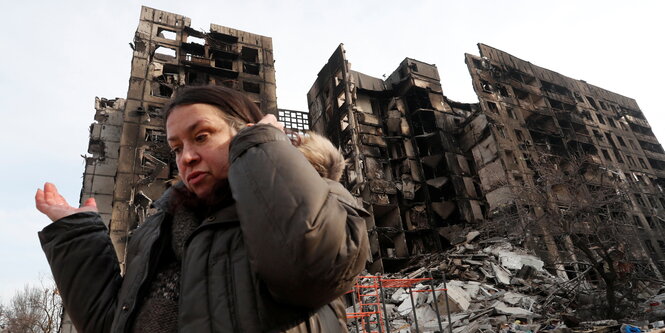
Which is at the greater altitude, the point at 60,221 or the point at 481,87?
the point at 481,87

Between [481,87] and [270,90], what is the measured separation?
19.6 m

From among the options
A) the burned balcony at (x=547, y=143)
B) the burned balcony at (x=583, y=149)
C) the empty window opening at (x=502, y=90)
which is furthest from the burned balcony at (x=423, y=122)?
the burned balcony at (x=583, y=149)

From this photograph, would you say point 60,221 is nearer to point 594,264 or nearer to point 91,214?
point 91,214

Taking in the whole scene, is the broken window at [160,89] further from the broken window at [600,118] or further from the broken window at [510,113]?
the broken window at [600,118]

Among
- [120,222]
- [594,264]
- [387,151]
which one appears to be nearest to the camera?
[594,264]

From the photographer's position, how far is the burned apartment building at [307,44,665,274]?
28.7 metres

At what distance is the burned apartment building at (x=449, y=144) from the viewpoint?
2870 cm

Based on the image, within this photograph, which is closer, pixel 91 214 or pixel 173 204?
pixel 173 204

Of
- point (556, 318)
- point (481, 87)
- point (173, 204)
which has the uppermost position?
point (481, 87)

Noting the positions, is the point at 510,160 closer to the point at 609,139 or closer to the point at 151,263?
the point at 609,139

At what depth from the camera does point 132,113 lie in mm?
24781

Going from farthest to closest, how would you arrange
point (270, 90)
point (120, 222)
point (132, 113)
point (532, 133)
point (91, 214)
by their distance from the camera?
point (532, 133), point (270, 90), point (132, 113), point (120, 222), point (91, 214)

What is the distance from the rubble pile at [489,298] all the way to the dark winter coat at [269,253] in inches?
284

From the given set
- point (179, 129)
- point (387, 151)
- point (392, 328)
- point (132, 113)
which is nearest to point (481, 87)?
point (387, 151)
